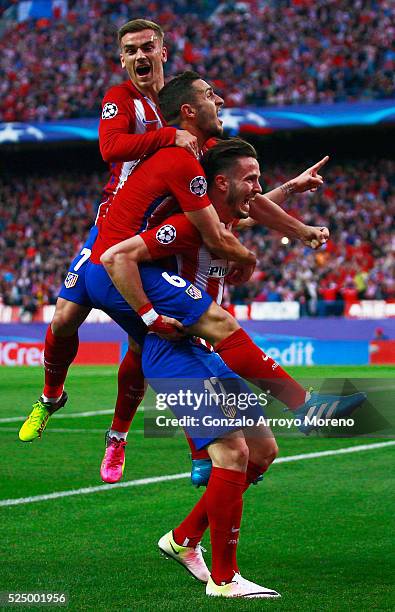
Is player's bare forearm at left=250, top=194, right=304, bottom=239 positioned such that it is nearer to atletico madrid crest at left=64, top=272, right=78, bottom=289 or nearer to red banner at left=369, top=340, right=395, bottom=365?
atletico madrid crest at left=64, top=272, right=78, bottom=289

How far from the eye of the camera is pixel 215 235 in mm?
5332

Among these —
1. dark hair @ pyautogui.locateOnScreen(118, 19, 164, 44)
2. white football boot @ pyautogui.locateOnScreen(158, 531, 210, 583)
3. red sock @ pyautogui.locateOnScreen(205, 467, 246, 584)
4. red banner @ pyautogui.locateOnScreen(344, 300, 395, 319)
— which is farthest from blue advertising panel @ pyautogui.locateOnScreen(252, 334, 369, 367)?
red sock @ pyautogui.locateOnScreen(205, 467, 246, 584)

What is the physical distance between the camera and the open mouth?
6.25 meters

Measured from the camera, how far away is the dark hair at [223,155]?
17.9 ft

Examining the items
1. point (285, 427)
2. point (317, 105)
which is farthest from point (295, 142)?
point (285, 427)

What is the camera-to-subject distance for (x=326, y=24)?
33375mm

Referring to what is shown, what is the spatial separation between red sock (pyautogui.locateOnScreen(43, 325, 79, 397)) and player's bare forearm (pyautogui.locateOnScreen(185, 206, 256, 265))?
1.61m

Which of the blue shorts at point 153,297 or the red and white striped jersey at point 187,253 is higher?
the red and white striped jersey at point 187,253

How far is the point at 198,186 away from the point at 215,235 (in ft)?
0.83

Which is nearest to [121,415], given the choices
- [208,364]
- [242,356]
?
[242,356]

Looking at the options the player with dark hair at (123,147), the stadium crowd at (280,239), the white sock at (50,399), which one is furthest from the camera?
the stadium crowd at (280,239)

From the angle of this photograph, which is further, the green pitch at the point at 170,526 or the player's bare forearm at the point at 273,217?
the player's bare forearm at the point at 273,217

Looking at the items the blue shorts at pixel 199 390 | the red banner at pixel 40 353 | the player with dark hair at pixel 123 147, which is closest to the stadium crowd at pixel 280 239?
the red banner at pixel 40 353

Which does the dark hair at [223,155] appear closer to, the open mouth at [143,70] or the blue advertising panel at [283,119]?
the open mouth at [143,70]
